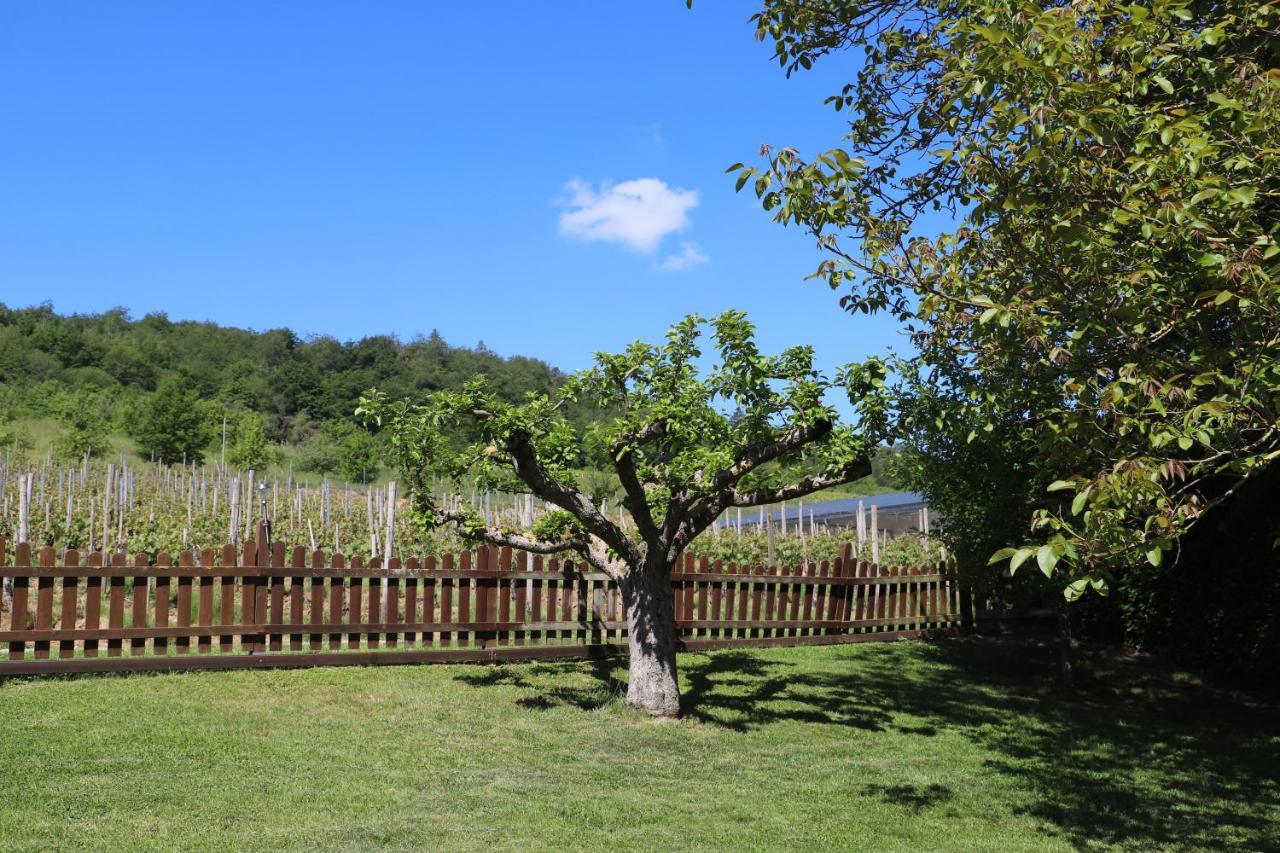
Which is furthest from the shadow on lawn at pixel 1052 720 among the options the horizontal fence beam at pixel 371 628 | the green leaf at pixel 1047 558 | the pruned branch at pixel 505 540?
the green leaf at pixel 1047 558

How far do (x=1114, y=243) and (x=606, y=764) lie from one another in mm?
4676

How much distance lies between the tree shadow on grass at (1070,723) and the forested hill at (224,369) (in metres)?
50.6

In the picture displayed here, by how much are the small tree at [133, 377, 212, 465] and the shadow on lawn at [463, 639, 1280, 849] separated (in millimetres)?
44144

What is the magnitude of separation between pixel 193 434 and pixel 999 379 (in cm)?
5040

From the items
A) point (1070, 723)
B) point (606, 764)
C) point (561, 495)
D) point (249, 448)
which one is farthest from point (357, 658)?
point (249, 448)

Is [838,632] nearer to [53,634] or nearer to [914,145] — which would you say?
[914,145]

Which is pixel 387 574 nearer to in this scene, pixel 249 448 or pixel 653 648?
pixel 653 648

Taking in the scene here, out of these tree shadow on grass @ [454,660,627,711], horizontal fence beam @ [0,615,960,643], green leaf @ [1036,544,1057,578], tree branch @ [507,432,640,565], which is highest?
tree branch @ [507,432,640,565]

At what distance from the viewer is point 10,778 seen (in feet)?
19.5

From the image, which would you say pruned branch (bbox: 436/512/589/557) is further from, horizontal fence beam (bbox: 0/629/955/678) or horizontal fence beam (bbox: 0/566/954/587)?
horizontal fence beam (bbox: 0/629/955/678)

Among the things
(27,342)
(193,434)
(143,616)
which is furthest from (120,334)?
(143,616)

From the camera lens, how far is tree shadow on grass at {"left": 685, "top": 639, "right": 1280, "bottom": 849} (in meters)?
6.66

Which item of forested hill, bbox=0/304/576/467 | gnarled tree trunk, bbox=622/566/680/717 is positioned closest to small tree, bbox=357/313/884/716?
gnarled tree trunk, bbox=622/566/680/717

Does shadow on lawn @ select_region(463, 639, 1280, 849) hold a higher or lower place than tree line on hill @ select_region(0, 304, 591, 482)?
lower
